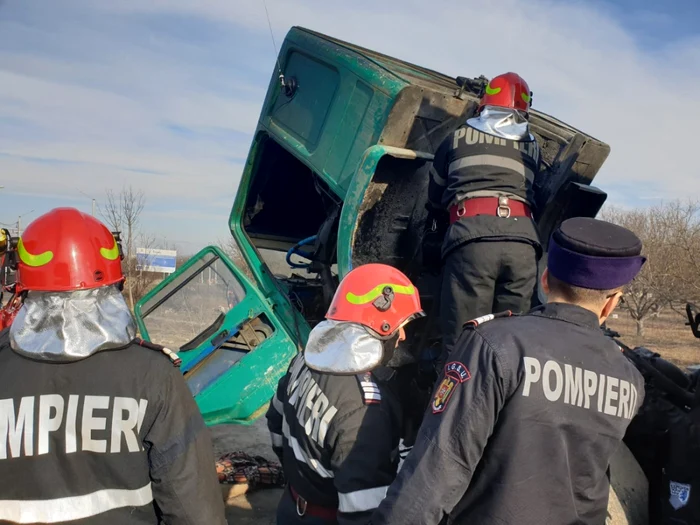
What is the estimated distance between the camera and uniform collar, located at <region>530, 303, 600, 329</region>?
1.81m

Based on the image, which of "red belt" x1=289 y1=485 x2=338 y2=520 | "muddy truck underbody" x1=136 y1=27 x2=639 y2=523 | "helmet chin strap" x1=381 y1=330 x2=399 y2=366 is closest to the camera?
"red belt" x1=289 y1=485 x2=338 y2=520

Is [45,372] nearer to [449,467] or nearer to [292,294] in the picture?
[449,467]

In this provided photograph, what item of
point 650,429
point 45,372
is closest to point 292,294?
point 650,429

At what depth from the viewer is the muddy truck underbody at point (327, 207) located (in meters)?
3.81

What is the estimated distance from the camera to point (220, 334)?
484 centimetres

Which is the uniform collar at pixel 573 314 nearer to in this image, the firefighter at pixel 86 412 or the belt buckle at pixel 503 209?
the firefighter at pixel 86 412

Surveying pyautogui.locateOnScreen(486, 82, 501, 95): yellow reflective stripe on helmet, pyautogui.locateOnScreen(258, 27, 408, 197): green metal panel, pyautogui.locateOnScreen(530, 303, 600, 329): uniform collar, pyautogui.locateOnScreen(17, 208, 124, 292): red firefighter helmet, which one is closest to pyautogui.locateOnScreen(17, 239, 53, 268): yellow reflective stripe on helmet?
pyautogui.locateOnScreen(17, 208, 124, 292): red firefighter helmet

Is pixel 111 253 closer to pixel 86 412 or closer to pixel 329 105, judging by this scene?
pixel 86 412

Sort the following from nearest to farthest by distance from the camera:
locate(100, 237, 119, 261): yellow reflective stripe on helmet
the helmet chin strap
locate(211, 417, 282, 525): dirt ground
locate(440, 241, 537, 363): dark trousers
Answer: locate(100, 237, 119, 261): yellow reflective stripe on helmet < the helmet chin strap < locate(440, 241, 537, 363): dark trousers < locate(211, 417, 282, 525): dirt ground

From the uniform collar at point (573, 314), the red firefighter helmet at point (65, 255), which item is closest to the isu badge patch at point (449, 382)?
the uniform collar at point (573, 314)

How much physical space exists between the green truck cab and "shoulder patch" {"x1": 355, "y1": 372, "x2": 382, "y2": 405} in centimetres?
143

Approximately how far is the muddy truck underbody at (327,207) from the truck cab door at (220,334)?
0.01 metres

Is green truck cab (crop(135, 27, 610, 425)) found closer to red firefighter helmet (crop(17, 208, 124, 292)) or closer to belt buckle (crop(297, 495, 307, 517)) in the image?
belt buckle (crop(297, 495, 307, 517))

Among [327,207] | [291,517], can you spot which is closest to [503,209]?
[291,517]
